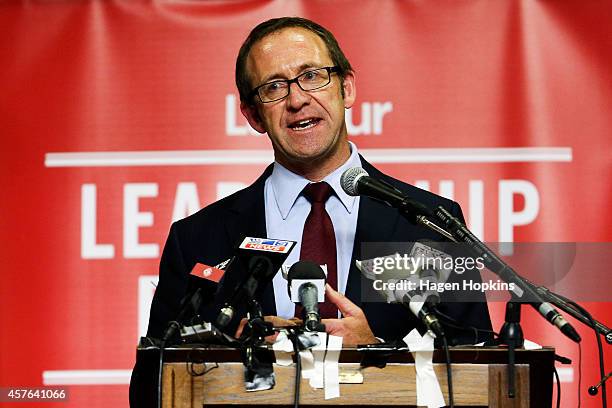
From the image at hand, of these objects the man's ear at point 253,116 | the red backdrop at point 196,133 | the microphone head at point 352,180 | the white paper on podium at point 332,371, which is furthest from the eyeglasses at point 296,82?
the white paper on podium at point 332,371

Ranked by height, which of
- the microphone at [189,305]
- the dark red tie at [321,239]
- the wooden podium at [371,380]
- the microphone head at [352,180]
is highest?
the microphone head at [352,180]

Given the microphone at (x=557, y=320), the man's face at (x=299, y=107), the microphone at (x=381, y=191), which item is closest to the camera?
the microphone at (x=557, y=320)

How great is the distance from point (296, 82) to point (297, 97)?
2.2 inches

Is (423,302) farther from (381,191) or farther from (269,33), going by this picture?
(269,33)

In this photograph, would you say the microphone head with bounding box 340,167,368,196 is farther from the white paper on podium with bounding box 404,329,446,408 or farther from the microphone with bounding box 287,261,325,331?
the white paper on podium with bounding box 404,329,446,408

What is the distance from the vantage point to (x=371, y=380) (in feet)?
5.80

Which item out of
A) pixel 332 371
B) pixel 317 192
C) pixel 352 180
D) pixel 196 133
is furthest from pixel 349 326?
pixel 196 133

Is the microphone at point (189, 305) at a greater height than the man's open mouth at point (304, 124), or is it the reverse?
the man's open mouth at point (304, 124)

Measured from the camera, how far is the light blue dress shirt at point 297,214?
2617 mm

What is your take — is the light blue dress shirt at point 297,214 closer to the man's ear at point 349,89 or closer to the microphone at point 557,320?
the man's ear at point 349,89

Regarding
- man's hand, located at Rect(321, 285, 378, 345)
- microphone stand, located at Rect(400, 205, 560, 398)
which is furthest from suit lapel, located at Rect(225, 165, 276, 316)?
microphone stand, located at Rect(400, 205, 560, 398)

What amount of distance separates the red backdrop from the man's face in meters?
0.78

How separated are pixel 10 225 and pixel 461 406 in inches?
92.4

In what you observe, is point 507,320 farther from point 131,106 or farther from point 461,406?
point 131,106
